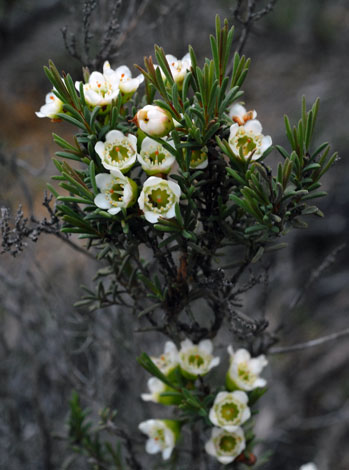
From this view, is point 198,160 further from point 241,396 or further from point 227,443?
point 227,443

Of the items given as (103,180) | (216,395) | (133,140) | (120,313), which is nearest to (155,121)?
(133,140)

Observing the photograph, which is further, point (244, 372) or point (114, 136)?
point (244, 372)

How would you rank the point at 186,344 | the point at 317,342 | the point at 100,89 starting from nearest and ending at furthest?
the point at 100,89 < the point at 186,344 < the point at 317,342

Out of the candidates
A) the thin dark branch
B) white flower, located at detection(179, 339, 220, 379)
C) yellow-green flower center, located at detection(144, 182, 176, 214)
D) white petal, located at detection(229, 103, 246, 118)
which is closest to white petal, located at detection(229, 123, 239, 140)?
white petal, located at detection(229, 103, 246, 118)

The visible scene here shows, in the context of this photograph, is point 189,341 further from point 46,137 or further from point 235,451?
point 46,137

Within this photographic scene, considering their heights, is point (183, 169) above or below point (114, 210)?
above

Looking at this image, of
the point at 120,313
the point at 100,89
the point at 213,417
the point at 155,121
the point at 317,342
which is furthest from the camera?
the point at 120,313

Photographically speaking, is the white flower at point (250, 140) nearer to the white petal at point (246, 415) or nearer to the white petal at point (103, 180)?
the white petal at point (103, 180)

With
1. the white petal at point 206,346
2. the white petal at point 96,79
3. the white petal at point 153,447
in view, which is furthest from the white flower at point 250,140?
the white petal at point 153,447
